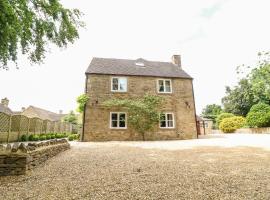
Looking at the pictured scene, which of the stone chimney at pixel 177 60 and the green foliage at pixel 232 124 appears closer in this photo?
the stone chimney at pixel 177 60

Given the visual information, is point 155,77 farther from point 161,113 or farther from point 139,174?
point 139,174

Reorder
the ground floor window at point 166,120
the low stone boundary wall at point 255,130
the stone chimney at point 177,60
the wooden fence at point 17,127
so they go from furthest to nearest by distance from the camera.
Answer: the low stone boundary wall at point 255,130, the stone chimney at point 177,60, the ground floor window at point 166,120, the wooden fence at point 17,127

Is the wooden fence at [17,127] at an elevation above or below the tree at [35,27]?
below

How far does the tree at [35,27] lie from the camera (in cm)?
539

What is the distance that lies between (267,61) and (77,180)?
21092 millimetres


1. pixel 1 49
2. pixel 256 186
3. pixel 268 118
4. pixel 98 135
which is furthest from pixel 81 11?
pixel 268 118

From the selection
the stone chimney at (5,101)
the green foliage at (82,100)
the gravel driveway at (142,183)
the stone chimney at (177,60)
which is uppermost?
the stone chimney at (177,60)

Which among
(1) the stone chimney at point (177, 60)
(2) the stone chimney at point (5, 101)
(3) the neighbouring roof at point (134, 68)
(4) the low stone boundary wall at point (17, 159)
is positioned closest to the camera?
(4) the low stone boundary wall at point (17, 159)

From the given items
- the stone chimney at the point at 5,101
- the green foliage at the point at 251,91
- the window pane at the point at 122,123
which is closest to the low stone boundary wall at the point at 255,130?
the green foliage at the point at 251,91

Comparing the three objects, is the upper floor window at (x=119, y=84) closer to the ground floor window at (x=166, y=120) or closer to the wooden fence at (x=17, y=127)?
the ground floor window at (x=166, y=120)

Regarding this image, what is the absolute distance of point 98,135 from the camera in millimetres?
14844

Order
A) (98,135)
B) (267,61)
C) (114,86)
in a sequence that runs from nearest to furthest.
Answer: (98,135), (114,86), (267,61)

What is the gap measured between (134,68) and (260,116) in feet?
63.5

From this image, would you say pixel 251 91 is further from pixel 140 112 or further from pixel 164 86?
pixel 140 112
